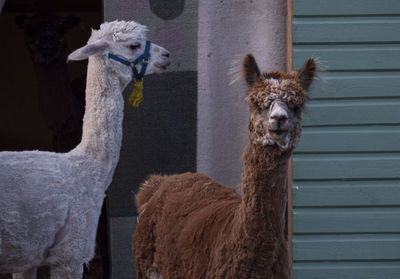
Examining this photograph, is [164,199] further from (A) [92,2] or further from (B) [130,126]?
(A) [92,2]

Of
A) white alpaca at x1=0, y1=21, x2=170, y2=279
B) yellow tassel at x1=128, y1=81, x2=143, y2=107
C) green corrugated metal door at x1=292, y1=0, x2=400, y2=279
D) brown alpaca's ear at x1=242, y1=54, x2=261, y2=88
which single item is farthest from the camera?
green corrugated metal door at x1=292, y1=0, x2=400, y2=279

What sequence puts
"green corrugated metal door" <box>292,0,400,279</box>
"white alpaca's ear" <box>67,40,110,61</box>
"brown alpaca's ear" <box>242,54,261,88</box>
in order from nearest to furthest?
"brown alpaca's ear" <box>242,54,261,88</box>
"white alpaca's ear" <box>67,40,110,61</box>
"green corrugated metal door" <box>292,0,400,279</box>

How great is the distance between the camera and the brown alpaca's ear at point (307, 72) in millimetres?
2988

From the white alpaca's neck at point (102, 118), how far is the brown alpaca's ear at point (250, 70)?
89cm

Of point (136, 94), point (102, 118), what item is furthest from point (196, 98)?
point (102, 118)

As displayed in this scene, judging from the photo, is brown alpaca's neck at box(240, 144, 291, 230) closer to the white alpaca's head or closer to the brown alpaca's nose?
the brown alpaca's nose

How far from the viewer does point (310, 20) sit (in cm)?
418

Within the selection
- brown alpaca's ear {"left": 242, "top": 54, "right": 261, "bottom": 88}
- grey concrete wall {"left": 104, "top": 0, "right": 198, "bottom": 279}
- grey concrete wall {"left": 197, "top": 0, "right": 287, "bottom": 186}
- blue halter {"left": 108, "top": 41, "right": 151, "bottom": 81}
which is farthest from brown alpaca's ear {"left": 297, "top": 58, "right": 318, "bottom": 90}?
grey concrete wall {"left": 104, "top": 0, "right": 198, "bottom": 279}

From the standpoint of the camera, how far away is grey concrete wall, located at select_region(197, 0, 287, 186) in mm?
4570

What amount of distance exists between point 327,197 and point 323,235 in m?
0.26

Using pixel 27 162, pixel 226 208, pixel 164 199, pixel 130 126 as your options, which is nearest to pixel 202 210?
pixel 226 208

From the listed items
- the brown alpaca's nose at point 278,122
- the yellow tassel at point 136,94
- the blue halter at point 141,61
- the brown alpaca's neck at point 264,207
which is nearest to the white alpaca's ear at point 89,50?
the blue halter at point 141,61

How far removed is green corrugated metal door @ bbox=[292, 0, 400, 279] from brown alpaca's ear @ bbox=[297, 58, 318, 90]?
3.78ft

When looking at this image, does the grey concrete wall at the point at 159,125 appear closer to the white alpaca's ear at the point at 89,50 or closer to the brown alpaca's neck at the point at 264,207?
the white alpaca's ear at the point at 89,50
